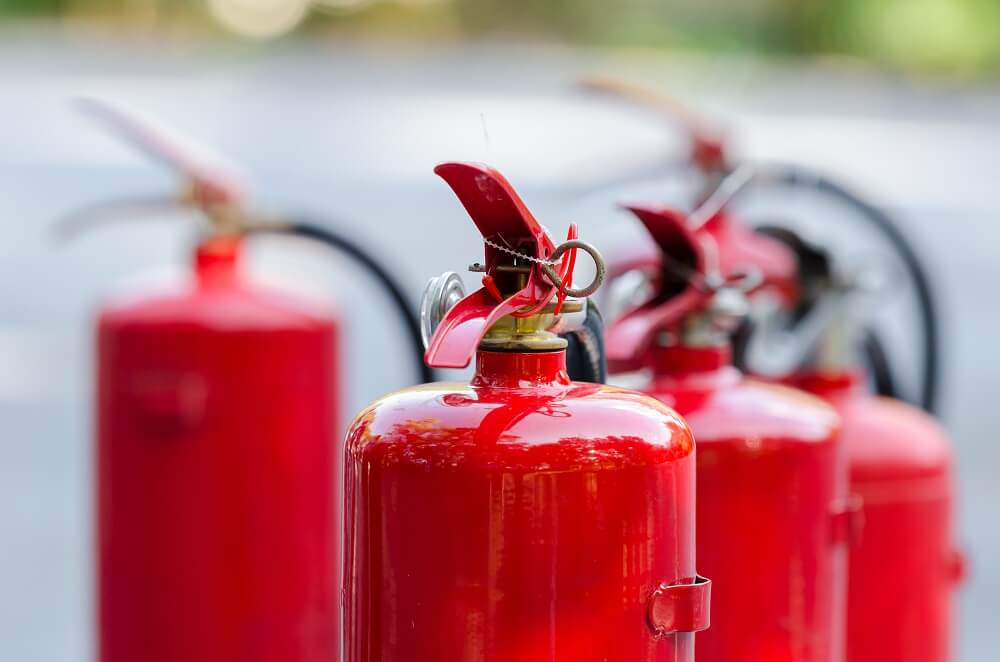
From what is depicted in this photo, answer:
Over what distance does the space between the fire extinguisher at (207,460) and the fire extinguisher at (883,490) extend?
1.02ft

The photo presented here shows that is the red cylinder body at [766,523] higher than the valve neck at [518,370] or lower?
lower

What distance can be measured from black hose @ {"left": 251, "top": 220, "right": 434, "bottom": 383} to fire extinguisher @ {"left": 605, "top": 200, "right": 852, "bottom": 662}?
33 cm

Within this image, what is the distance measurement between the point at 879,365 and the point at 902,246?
11 cm

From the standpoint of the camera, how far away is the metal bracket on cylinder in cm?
60

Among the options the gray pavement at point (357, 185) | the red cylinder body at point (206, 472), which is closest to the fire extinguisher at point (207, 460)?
the red cylinder body at point (206, 472)

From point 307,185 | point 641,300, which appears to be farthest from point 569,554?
point 307,185

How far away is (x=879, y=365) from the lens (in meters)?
1.23

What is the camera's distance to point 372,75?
408cm

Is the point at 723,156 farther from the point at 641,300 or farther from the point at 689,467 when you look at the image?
the point at 689,467

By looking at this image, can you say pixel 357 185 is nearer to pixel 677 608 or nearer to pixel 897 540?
pixel 897 540

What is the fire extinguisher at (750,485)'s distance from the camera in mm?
743

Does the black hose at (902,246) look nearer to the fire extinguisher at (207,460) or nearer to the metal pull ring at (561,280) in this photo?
the fire extinguisher at (207,460)

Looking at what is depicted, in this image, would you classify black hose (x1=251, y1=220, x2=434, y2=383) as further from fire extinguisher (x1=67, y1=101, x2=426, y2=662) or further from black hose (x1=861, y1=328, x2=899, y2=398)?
black hose (x1=861, y1=328, x2=899, y2=398)

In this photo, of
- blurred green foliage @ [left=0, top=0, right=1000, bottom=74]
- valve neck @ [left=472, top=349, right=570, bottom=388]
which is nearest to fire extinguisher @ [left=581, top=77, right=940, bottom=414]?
valve neck @ [left=472, top=349, right=570, bottom=388]
